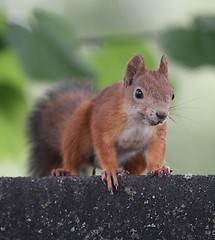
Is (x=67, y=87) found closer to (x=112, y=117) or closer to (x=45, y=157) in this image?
(x=45, y=157)

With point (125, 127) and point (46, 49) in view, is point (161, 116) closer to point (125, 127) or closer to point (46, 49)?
point (125, 127)

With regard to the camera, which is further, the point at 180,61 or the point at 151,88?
the point at 180,61

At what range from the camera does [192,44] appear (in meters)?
2.62

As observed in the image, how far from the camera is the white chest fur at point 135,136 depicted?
2105 mm

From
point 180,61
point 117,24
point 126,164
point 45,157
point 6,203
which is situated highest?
point 117,24

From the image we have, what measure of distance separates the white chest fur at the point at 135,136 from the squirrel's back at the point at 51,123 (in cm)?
39

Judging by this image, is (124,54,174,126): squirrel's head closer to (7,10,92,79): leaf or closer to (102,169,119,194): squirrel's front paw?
(102,169,119,194): squirrel's front paw

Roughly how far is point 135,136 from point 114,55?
0.68 m

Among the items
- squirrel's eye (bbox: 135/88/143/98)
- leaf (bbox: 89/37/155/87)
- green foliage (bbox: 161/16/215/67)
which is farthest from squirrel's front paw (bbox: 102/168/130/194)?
leaf (bbox: 89/37/155/87)

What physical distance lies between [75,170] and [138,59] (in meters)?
0.35

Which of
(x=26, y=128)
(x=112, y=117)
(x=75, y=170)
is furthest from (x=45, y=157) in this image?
(x=112, y=117)

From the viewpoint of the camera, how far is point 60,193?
5.20 feet

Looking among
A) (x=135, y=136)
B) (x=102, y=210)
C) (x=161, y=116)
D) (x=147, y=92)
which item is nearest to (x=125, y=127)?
(x=135, y=136)

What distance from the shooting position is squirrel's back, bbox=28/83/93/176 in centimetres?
255
